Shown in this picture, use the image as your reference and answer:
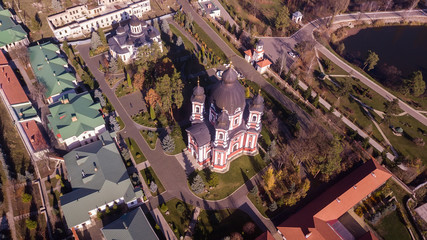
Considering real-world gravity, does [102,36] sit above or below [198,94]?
below

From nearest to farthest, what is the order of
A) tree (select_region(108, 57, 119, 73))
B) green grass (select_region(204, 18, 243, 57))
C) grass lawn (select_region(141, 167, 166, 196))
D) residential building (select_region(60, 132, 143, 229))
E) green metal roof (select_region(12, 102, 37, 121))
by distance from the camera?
residential building (select_region(60, 132, 143, 229)), grass lawn (select_region(141, 167, 166, 196)), green metal roof (select_region(12, 102, 37, 121)), tree (select_region(108, 57, 119, 73)), green grass (select_region(204, 18, 243, 57))

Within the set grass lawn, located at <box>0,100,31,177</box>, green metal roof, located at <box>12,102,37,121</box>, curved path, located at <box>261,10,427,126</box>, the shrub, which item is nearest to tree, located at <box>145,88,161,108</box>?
green metal roof, located at <box>12,102,37,121</box>

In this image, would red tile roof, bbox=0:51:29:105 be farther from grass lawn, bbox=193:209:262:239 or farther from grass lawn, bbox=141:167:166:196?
grass lawn, bbox=193:209:262:239

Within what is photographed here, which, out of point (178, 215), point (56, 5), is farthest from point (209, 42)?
point (178, 215)

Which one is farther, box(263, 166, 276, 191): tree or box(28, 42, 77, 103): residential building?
box(28, 42, 77, 103): residential building

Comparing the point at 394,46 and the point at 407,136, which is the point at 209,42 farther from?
the point at 394,46

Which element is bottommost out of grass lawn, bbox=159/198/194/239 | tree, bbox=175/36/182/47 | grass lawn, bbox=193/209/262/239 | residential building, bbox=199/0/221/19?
grass lawn, bbox=193/209/262/239

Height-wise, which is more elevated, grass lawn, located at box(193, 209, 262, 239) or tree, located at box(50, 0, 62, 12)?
tree, located at box(50, 0, 62, 12)
